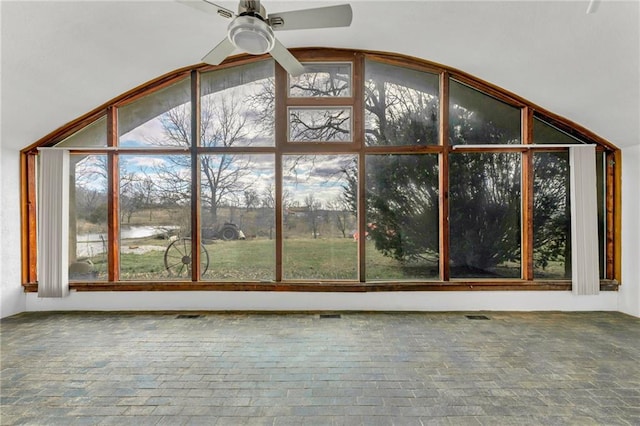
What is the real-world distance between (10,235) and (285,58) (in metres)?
4.66

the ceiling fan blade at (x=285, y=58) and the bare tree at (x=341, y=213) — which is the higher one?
the ceiling fan blade at (x=285, y=58)

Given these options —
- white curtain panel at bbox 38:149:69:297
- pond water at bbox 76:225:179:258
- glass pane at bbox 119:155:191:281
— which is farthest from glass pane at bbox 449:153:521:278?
white curtain panel at bbox 38:149:69:297

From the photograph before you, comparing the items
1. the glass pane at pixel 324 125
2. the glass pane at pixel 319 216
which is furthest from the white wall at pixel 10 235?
the glass pane at pixel 324 125

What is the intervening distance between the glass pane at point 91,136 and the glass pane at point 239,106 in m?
1.52

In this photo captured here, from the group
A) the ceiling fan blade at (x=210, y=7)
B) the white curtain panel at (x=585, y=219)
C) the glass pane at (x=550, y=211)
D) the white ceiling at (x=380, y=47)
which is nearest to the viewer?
the ceiling fan blade at (x=210, y=7)

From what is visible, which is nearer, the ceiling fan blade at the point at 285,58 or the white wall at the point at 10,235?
the ceiling fan blade at the point at 285,58

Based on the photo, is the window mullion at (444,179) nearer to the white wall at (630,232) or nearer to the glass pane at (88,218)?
the white wall at (630,232)

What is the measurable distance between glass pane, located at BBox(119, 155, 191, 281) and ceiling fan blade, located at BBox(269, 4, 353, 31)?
287 cm

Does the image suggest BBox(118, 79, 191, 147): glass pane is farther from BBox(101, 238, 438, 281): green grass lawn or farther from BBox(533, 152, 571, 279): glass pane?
BBox(533, 152, 571, 279): glass pane

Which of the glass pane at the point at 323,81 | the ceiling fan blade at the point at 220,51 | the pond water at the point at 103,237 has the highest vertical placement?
the glass pane at the point at 323,81

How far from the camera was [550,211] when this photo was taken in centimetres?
456

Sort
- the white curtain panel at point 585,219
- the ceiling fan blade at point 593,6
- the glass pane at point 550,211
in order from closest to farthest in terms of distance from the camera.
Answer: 1. the ceiling fan blade at point 593,6
2. the white curtain panel at point 585,219
3. the glass pane at point 550,211

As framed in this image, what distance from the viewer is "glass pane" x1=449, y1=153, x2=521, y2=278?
4.56m

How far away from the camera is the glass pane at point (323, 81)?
15.0ft
